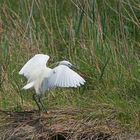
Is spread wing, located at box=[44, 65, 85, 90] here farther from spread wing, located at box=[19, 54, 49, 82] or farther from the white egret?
spread wing, located at box=[19, 54, 49, 82]

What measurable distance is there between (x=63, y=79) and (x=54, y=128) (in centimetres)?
41

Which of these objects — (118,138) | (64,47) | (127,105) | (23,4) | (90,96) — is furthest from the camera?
(23,4)

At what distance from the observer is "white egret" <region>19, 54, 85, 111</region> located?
3821mm

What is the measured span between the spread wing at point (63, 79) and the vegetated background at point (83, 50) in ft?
1.24

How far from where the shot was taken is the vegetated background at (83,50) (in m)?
4.34

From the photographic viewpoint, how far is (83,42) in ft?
16.5

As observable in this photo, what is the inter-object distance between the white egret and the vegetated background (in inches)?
13.5

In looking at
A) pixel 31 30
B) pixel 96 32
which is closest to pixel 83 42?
pixel 96 32

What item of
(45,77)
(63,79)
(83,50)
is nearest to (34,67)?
(45,77)

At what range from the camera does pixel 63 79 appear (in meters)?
3.82

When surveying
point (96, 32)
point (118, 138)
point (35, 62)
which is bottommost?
point (118, 138)

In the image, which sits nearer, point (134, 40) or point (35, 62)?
point (35, 62)

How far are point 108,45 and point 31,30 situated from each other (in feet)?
2.41

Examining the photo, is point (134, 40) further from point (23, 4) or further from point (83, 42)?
point (23, 4)
